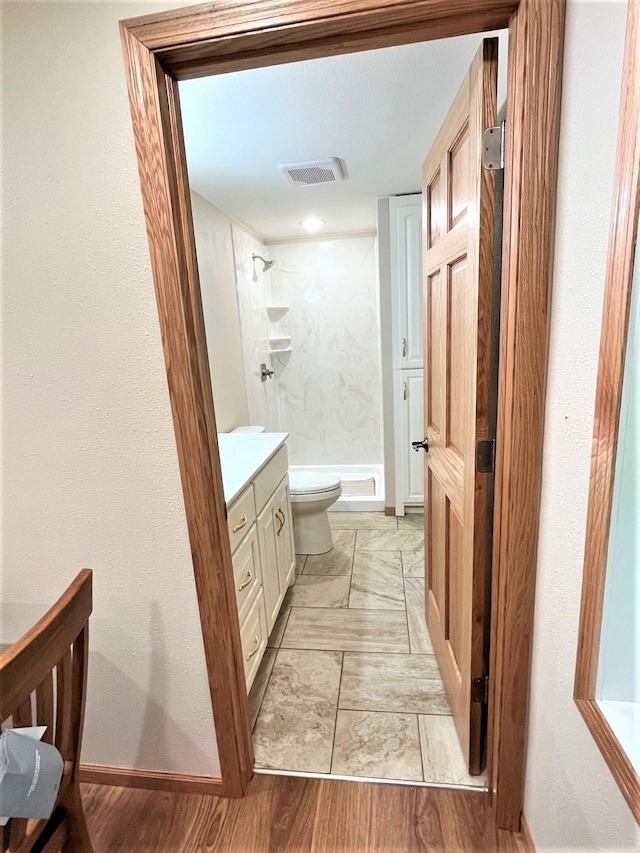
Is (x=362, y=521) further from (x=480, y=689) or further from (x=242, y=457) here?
(x=480, y=689)

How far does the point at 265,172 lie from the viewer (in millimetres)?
2209

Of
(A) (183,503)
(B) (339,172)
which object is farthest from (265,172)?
(A) (183,503)

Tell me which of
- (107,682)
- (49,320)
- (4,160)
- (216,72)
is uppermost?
(216,72)

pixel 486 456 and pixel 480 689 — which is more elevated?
pixel 486 456

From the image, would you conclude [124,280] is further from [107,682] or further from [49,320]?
[107,682]

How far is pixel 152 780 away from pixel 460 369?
65.7 inches

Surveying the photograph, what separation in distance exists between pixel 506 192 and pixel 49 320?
1.13 m

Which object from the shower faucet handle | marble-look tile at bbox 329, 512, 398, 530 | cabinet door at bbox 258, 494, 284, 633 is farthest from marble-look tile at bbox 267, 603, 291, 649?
the shower faucet handle

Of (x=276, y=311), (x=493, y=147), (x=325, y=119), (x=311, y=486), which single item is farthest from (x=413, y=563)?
(x=276, y=311)

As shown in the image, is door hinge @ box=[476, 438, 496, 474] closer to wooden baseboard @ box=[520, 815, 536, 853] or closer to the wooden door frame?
the wooden door frame

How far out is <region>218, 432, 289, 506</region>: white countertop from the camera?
1605 millimetres

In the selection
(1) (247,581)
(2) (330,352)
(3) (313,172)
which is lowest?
(1) (247,581)

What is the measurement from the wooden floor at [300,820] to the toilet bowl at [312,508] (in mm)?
1380

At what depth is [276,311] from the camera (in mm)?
3914
